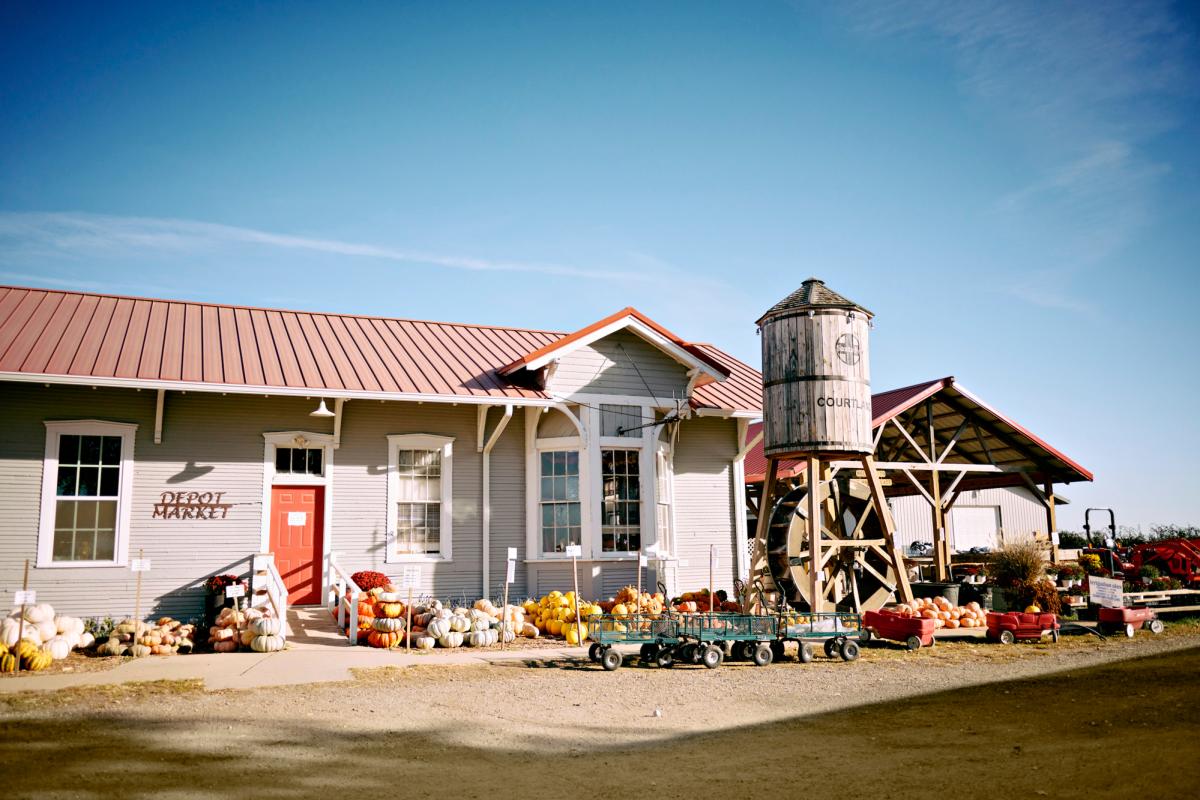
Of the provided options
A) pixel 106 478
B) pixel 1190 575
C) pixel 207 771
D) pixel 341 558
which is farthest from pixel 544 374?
pixel 1190 575

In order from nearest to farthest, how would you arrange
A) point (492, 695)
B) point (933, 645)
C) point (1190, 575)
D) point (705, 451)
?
point (492, 695), point (933, 645), point (705, 451), point (1190, 575)

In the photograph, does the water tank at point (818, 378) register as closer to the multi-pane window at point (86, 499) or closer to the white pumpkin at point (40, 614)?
the multi-pane window at point (86, 499)

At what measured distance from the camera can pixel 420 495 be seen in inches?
664

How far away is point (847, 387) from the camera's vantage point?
54.0 feet

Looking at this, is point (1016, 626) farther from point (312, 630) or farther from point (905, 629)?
point (312, 630)

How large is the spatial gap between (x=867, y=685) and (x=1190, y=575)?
52.0ft

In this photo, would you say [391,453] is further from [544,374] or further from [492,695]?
[492,695]

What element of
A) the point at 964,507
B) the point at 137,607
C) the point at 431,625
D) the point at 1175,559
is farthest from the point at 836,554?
the point at 964,507

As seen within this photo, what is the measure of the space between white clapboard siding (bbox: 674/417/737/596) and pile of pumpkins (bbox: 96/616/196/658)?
9.03m

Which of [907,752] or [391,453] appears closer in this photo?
[907,752]

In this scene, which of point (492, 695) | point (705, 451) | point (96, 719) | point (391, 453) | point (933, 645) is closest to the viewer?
point (96, 719)

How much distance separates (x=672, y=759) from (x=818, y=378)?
992 cm

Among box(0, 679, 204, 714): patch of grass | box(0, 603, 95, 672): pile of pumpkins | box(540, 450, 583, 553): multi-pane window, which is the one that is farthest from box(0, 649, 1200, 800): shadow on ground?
box(540, 450, 583, 553): multi-pane window

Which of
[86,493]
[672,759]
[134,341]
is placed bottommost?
[672,759]
